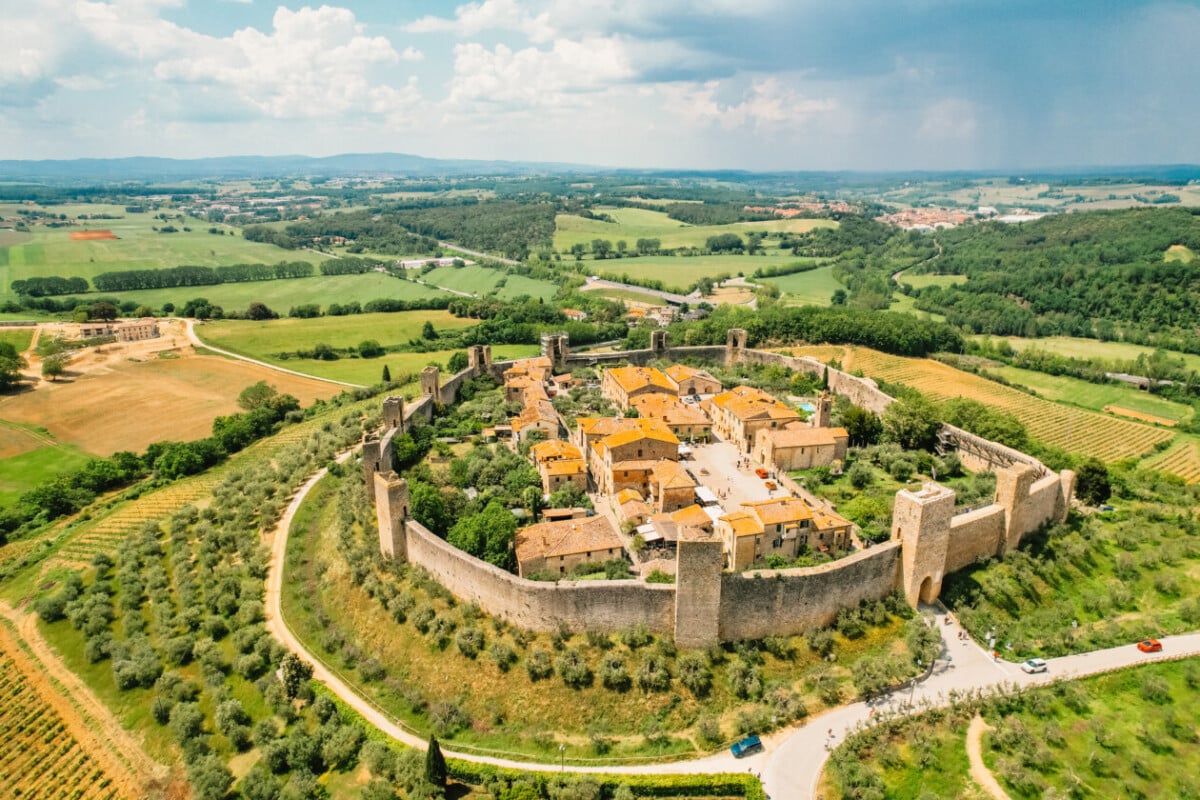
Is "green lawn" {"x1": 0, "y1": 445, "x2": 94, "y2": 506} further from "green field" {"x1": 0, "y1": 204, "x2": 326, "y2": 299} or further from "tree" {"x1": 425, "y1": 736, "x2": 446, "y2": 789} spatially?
"green field" {"x1": 0, "y1": 204, "x2": 326, "y2": 299}

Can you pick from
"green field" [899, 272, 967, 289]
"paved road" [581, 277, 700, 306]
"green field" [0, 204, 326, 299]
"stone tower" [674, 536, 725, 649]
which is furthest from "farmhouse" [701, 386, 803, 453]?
"green field" [0, 204, 326, 299]

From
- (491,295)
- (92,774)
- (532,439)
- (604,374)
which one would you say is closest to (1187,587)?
(532,439)

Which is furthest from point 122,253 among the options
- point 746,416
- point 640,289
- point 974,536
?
point 974,536

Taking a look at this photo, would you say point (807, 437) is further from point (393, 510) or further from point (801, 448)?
point (393, 510)

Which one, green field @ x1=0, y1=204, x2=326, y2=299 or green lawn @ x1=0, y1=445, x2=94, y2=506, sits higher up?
green field @ x1=0, y1=204, x2=326, y2=299

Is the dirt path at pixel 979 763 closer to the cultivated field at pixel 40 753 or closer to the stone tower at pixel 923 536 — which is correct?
the stone tower at pixel 923 536
